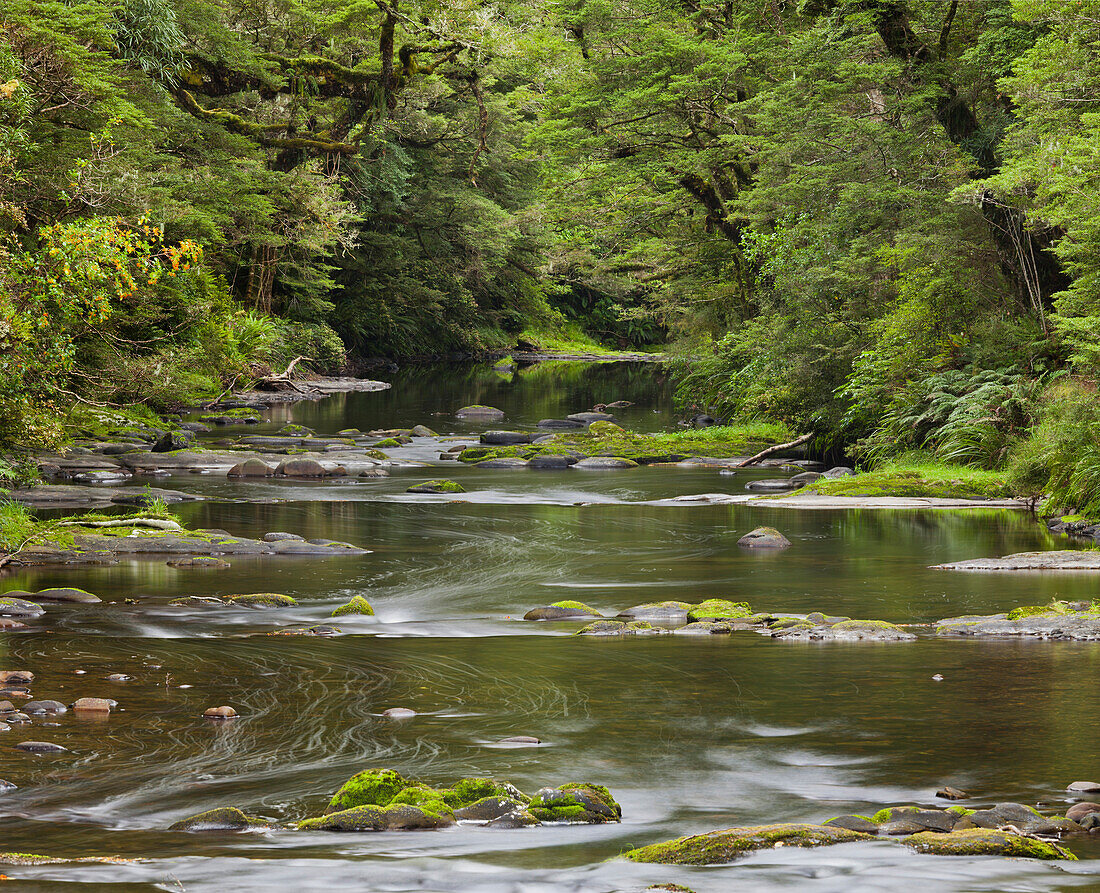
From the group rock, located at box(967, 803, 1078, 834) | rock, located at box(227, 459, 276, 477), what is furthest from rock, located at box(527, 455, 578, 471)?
rock, located at box(967, 803, 1078, 834)

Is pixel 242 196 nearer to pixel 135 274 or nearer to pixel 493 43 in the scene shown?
pixel 493 43

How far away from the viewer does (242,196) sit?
34.6 meters

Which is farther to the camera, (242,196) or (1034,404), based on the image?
(242,196)

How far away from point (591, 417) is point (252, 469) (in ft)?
44.4

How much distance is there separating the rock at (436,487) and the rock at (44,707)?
1331 centimetres

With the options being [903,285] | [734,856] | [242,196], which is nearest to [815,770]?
[734,856]

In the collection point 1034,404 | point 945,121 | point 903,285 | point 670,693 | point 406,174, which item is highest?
point 406,174

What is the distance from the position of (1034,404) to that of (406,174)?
117ft

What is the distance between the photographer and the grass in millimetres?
18653

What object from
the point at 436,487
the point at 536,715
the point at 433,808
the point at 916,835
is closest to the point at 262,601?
the point at 536,715

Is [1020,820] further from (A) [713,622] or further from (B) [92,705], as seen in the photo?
(B) [92,705]

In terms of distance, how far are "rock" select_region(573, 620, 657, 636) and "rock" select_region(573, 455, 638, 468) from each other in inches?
583

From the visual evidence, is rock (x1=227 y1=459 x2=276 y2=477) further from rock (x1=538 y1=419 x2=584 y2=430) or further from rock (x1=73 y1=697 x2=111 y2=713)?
rock (x1=73 y1=697 x2=111 y2=713)

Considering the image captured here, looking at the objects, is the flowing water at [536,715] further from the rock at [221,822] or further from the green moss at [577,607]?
the green moss at [577,607]
